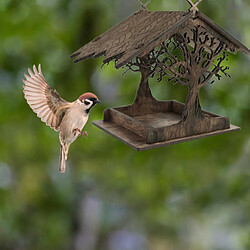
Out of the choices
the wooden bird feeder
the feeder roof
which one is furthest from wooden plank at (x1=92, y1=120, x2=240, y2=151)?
the feeder roof

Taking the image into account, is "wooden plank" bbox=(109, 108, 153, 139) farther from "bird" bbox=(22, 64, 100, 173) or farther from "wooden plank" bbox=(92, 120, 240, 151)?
"bird" bbox=(22, 64, 100, 173)

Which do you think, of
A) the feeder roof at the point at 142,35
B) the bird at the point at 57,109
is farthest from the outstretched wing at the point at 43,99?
the feeder roof at the point at 142,35

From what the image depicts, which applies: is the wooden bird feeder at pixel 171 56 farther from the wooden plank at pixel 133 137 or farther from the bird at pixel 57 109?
the bird at pixel 57 109

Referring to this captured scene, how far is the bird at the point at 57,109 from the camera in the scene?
1.80 m

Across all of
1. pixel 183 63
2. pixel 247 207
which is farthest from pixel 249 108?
pixel 183 63

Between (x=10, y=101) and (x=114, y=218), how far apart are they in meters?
1.03

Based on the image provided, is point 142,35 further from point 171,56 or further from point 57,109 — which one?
point 57,109

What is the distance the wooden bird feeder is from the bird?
0.77 feet

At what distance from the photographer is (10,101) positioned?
2744mm

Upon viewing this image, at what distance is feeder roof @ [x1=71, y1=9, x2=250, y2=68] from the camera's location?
1.78 m

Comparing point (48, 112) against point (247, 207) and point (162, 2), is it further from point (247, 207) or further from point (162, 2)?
point (247, 207)

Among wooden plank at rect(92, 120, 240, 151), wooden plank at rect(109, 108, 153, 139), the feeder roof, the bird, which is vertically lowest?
wooden plank at rect(92, 120, 240, 151)

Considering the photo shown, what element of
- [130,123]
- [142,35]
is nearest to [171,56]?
[142,35]

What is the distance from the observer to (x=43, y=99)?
5.97ft
